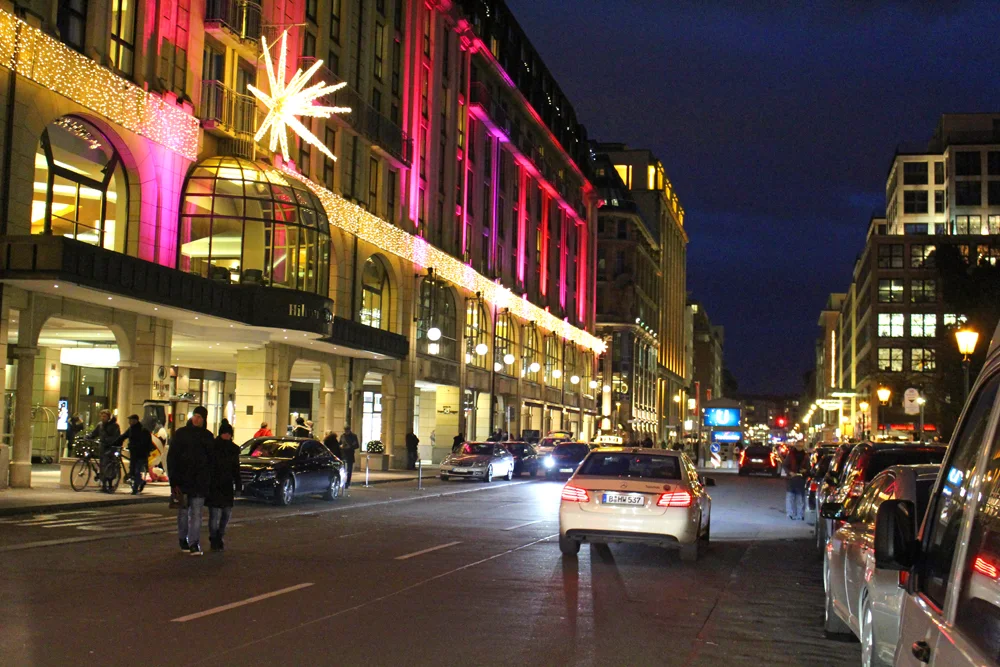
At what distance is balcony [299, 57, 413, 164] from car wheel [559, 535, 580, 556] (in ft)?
95.3

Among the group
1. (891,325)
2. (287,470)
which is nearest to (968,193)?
(891,325)

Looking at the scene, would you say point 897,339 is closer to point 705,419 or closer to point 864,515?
point 705,419

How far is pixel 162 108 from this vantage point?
33.2m

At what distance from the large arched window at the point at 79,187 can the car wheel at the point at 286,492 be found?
804cm

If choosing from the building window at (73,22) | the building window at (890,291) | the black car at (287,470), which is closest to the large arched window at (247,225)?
the building window at (73,22)

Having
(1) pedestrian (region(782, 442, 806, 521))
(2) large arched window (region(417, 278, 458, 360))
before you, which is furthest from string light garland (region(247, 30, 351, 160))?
(1) pedestrian (region(782, 442, 806, 521))

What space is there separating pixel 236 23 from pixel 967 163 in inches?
4010

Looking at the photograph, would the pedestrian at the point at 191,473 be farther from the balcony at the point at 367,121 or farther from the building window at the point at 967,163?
the building window at the point at 967,163

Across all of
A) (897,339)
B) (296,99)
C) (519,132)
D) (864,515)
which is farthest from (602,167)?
(864,515)

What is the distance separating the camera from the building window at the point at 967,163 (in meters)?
121

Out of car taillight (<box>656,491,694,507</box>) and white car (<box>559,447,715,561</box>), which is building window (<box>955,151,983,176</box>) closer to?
white car (<box>559,447,715,561</box>)

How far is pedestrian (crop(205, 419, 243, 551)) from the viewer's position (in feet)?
52.4

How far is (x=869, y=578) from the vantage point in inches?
288

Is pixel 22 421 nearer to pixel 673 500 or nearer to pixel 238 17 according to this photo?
pixel 238 17
